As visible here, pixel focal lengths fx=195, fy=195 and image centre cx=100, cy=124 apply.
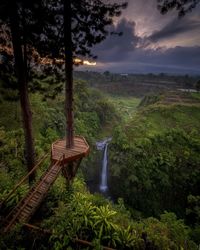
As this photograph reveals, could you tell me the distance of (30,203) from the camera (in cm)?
904

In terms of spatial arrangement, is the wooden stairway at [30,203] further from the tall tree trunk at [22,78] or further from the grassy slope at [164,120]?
the grassy slope at [164,120]

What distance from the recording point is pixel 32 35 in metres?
9.28

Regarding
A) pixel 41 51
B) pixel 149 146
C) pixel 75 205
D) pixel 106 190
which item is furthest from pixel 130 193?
pixel 41 51

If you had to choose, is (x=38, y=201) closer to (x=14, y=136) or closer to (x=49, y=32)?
(x=49, y=32)

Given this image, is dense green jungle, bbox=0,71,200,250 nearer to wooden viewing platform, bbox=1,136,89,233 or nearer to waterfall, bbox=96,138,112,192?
wooden viewing platform, bbox=1,136,89,233

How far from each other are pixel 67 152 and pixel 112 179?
75.8ft

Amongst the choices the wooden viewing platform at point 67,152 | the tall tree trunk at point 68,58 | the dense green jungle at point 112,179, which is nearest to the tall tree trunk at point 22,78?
the wooden viewing platform at point 67,152

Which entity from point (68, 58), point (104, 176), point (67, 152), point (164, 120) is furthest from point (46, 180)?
point (164, 120)

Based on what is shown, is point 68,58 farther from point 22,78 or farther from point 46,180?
point 46,180

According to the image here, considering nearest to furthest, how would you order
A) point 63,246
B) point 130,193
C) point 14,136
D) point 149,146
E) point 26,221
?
point 63,246 < point 26,221 < point 14,136 < point 130,193 < point 149,146

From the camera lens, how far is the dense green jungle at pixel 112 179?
8203 millimetres

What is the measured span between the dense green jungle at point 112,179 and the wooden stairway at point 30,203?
494 millimetres

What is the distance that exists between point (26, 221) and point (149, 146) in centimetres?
2680

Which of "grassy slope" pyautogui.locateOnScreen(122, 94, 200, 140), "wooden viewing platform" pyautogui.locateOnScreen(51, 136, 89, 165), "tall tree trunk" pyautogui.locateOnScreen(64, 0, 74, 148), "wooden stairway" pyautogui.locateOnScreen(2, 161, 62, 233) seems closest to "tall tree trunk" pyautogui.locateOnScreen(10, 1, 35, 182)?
"wooden viewing platform" pyautogui.locateOnScreen(51, 136, 89, 165)
